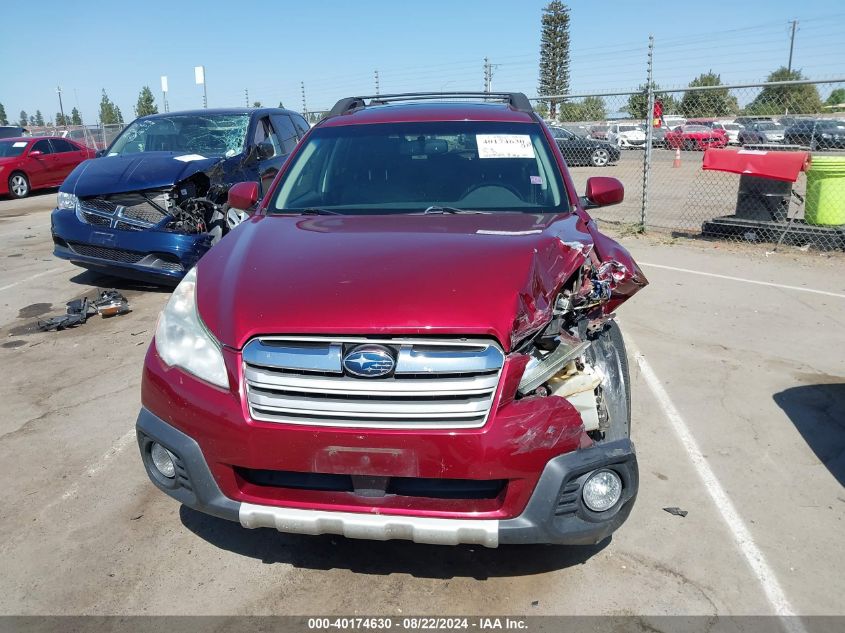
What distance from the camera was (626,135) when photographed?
2917 cm

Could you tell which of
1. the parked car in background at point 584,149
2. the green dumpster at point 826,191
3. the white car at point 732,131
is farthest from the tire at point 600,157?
the green dumpster at point 826,191

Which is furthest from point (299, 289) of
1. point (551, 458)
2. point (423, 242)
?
point (551, 458)

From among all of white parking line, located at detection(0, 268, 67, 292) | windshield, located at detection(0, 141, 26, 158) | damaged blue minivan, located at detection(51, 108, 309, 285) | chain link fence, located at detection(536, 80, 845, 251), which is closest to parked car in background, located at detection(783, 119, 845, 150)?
chain link fence, located at detection(536, 80, 845, 251)

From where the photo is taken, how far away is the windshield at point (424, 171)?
385 cm

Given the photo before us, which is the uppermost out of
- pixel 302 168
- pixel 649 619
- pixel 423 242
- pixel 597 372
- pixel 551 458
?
pixel 302 168

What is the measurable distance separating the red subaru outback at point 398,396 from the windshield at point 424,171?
0.82 metres

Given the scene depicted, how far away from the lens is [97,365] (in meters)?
5.41

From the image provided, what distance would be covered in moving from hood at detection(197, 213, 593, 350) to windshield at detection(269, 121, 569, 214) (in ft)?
1.22

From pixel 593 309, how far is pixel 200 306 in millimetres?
1623

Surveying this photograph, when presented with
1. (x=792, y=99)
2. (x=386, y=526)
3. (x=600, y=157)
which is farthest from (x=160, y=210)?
(x=600, y=157)

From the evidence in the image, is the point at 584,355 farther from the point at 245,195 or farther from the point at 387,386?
the point at 245,195

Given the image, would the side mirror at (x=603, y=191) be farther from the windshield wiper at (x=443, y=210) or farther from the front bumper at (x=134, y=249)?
the front bumper at (x=134, y=249)

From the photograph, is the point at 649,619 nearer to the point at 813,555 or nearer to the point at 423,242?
the point at 813,555

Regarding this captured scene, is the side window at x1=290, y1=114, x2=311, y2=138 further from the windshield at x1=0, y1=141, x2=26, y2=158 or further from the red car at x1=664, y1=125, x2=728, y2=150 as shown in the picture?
the windshield at x1=0, y1=141, x2=26, y2=158
